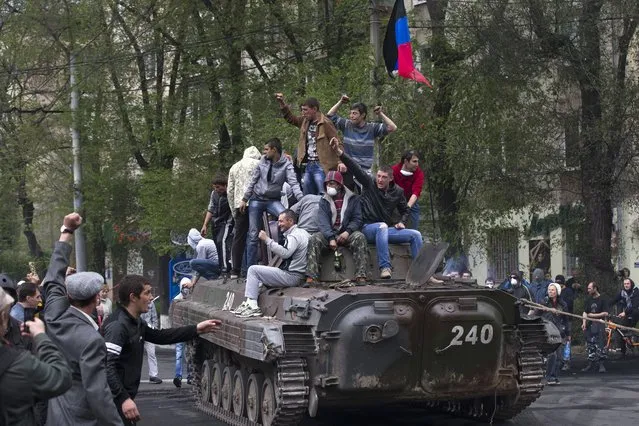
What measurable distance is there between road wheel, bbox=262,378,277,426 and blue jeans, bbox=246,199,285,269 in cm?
229

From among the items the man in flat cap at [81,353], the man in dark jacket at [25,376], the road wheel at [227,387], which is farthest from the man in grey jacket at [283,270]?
the man in dark jacket at [25,376]

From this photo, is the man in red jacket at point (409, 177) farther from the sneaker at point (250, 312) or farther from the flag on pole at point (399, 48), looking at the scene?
the flag on pole at point (399, 48)

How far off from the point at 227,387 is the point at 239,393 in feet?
2.44

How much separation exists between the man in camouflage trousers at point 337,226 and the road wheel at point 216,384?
292 cm

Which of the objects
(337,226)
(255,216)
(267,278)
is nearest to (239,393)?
(267,278)

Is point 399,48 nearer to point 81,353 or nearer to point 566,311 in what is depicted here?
point 566,311

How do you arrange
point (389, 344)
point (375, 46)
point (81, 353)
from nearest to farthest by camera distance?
point (81, 353), point (389, 344), point (375, 46)

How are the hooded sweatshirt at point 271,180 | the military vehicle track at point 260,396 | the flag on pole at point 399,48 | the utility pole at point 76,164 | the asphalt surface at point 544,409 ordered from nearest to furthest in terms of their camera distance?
the military vehicle track at point 260,396 → the asphalt surface at point 544,409 → the hooded sweatshirt at point 271,180 → the flag on pole at point 399,48 → the utility pole at point 76,164

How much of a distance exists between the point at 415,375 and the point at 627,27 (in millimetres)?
14288

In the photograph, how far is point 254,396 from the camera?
15.2m

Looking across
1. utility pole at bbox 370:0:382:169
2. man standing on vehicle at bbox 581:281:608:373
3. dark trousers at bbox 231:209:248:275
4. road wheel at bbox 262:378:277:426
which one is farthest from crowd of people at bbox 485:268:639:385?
road wheel at bbox 262:378:277:426

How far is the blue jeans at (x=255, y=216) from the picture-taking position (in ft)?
54.0

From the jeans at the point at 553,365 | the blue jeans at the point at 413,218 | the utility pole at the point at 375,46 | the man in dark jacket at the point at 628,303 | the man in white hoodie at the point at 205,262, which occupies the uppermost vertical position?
the utility pole at the point at 375,46

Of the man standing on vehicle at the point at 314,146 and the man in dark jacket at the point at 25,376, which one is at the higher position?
the man standing on vehicle at the point at 314,146
